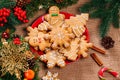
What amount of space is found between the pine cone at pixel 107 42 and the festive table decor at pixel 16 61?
0.45m

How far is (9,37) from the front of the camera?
88.0 inches

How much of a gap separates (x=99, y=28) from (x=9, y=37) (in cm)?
56

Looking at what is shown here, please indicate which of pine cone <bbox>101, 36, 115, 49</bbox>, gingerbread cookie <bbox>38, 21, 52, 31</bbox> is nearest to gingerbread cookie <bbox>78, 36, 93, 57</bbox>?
pine cone <bbox>101, 36, 115, 49</bbox>

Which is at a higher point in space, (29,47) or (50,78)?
(29,47)

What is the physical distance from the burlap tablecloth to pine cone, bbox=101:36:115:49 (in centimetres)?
3

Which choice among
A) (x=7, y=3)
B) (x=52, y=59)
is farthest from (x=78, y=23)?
(x=7, y=3)

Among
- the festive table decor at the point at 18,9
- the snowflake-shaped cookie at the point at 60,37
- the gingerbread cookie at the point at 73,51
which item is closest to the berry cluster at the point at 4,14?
the festive table decor at the point at 18,9

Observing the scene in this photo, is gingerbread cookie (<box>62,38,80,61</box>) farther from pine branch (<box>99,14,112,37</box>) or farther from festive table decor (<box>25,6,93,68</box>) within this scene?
pine branch (<box>99,14,112,37</box>)

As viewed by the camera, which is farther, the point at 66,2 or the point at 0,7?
the point at 66,2

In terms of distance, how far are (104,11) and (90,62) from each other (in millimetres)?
321

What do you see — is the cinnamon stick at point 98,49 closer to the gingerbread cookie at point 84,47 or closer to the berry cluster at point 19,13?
the gingerbread cookie at point 84,47

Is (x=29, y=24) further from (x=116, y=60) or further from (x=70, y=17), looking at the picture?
(x=116, y=60)

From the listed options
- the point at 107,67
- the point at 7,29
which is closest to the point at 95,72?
the point at 107,67

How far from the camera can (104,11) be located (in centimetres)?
234
